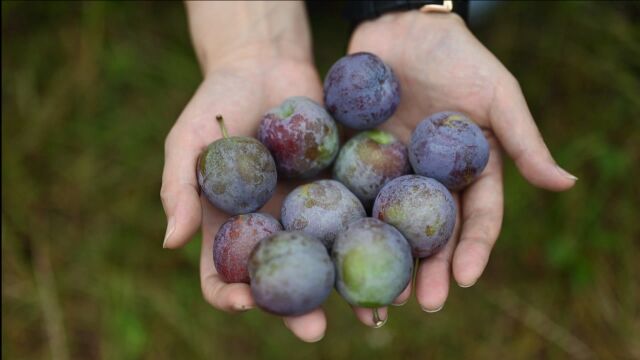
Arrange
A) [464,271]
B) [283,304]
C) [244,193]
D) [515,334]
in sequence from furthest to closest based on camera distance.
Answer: [515,334]
[244,193]
[464,271]
[283,304]

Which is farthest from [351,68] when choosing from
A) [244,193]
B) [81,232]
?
[81,232]

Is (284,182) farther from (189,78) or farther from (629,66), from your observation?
(629,66)

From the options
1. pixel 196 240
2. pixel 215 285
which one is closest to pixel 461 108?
pixel 215 285

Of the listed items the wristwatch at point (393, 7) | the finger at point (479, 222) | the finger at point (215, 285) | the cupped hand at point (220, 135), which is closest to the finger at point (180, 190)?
the cupped hand at point (220, 135)

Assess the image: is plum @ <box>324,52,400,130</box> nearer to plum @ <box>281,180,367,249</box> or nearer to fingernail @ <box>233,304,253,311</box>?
plum @ <box>281,180,367,249</box>

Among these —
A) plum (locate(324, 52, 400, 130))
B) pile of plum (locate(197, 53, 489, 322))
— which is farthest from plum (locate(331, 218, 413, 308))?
plum (locate(324, 52, 400, 130))

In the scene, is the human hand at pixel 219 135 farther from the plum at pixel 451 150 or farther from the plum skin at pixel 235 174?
the plum at pixel 451 150
